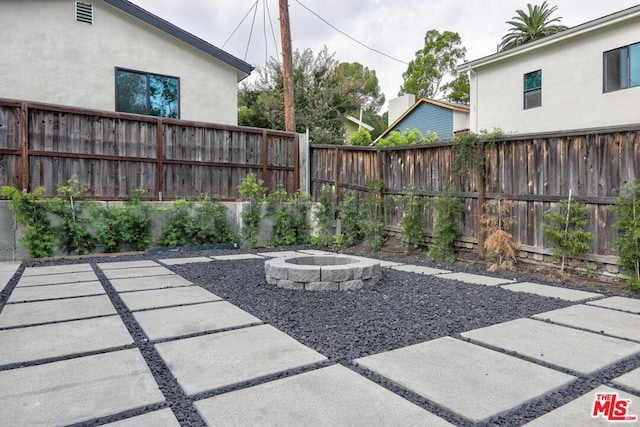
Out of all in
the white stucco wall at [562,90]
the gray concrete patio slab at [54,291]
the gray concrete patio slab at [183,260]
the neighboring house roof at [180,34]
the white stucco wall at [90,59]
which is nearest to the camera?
the gray concrete patio slab at [54,291]

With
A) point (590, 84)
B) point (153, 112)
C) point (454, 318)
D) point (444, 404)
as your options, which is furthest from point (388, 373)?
point (590, 84)

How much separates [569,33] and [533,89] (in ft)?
5.07

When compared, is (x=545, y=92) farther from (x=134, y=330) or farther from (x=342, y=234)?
(x=134, y=330)

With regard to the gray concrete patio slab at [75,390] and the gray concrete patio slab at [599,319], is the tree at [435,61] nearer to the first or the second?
the gray concrete patio slab at [599,319]

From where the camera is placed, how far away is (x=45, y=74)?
7.21 meters

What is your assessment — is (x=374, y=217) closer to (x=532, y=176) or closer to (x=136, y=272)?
(x=532, y=176)

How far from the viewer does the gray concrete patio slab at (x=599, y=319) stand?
8.29 feet

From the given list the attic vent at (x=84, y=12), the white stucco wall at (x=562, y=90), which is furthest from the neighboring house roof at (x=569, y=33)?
the attic vent at (x=84, y=12)

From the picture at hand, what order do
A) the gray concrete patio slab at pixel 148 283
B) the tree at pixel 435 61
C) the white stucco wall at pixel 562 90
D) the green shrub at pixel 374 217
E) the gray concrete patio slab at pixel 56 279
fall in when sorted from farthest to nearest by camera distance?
the tree at pixel 435 61, the white stucco wall at pixel 562 90, the green shrub at pixel 374 217, the gray concrete patio slab at pixel 56 279, the gray concrete patio slab at pixel 148 283

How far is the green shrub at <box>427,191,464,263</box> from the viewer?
17.7 ft

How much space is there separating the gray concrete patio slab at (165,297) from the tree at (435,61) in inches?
946

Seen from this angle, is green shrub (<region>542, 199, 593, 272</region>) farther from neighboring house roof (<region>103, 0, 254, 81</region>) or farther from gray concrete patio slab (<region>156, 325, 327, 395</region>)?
neighboring house roof (<region>103, 0, 254, 81</region>)

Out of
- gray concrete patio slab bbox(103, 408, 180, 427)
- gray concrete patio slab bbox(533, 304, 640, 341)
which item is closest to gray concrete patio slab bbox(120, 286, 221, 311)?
gray concrete patio slab bbox(103, 408, 180, 427)

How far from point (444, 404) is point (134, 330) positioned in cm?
196
